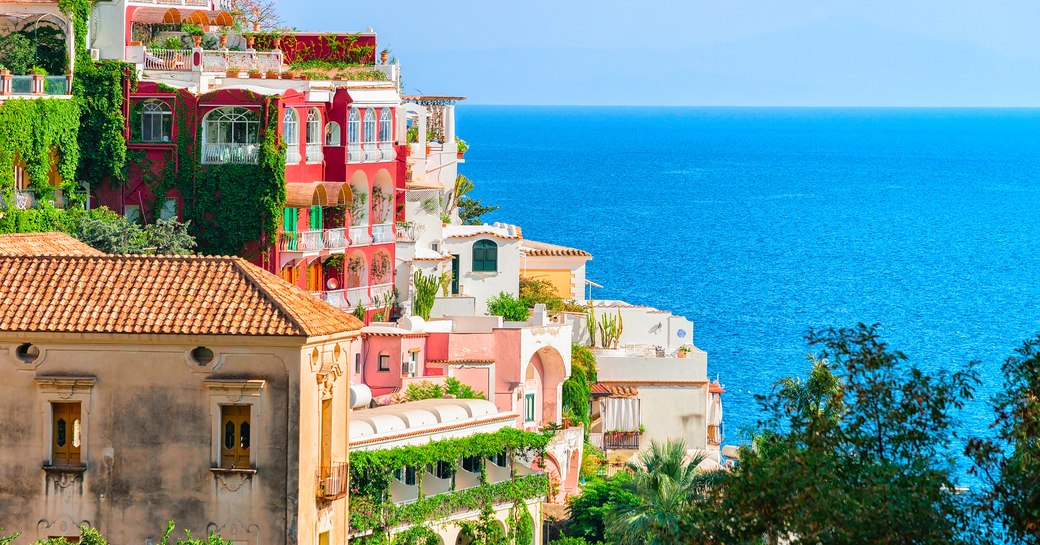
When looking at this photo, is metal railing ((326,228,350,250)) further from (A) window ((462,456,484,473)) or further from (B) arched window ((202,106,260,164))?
(A) window ((462,456,484,473))

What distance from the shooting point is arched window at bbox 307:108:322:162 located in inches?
2466

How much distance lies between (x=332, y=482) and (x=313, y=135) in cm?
2425

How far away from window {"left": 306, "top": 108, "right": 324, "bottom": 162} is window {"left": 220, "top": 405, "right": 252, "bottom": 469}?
24281 mm

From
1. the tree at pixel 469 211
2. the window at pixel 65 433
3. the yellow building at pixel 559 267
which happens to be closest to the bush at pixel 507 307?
the yellow building at pixel 559 267

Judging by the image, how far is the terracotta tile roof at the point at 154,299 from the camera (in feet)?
128

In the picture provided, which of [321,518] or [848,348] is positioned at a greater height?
[848,348]

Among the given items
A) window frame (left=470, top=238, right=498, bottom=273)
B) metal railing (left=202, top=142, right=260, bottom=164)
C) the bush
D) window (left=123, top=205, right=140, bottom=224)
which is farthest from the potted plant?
the bush

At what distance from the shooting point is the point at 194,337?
3884 cm

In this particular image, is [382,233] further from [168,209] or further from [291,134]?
[168,209]

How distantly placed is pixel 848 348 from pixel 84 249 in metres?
19.1

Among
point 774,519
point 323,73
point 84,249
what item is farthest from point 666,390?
point 774,519

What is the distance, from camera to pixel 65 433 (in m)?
39.5

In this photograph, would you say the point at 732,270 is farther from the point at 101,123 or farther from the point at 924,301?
the point at 101,123

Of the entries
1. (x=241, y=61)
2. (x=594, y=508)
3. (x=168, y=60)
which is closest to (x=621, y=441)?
(x=594, y=508)
